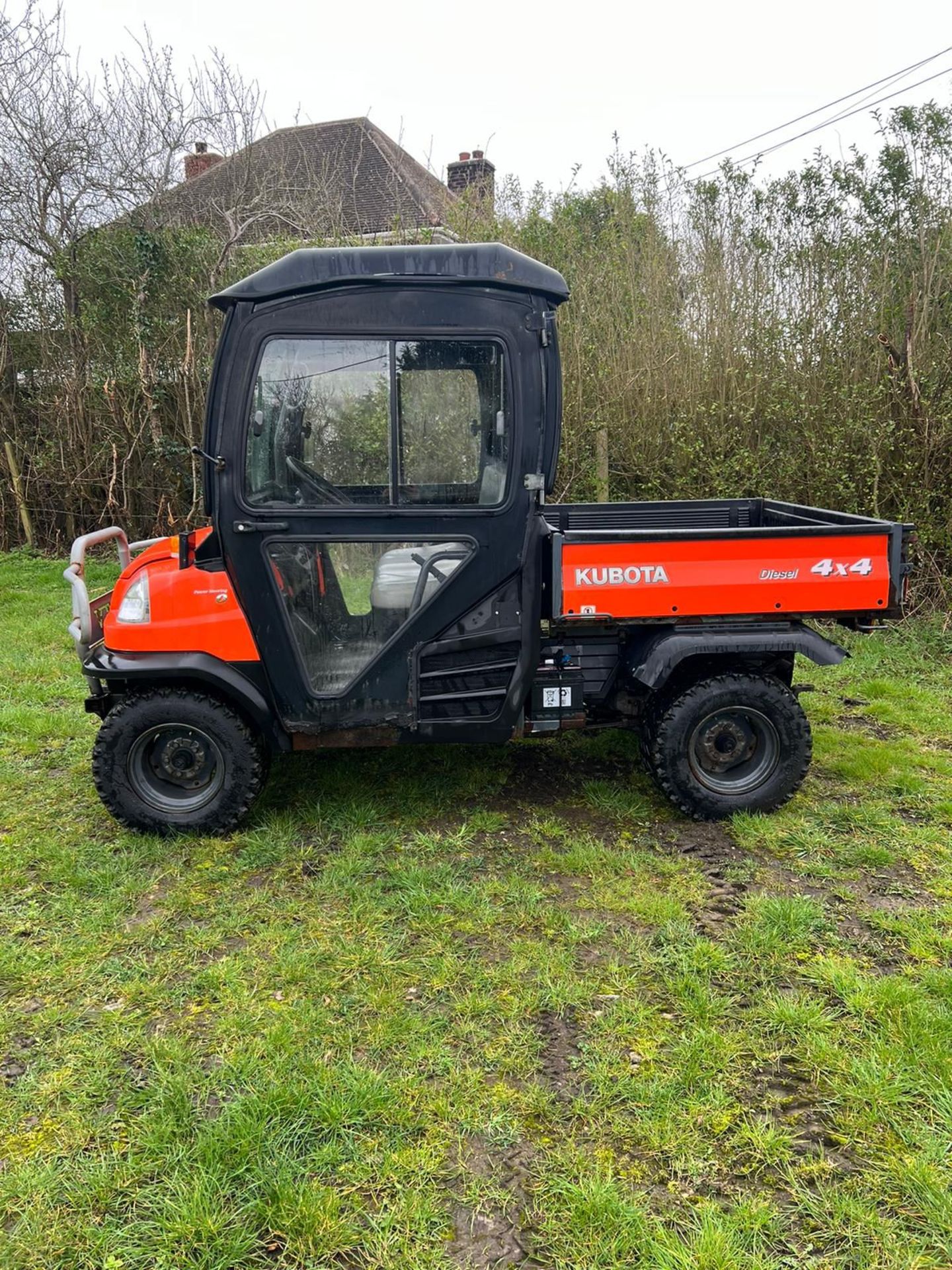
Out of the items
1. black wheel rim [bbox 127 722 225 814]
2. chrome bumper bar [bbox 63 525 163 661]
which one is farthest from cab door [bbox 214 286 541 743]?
chrome bumper bar [bbox 63 525 163 661]

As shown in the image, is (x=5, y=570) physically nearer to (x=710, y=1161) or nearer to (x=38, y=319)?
(x=38, y=319)

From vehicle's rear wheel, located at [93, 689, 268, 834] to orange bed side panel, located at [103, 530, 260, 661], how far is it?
21 centimetres

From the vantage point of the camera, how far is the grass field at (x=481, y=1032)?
1.88 m

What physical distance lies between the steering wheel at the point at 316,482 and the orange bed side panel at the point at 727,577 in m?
0.94

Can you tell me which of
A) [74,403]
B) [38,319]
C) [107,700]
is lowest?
[107,700]

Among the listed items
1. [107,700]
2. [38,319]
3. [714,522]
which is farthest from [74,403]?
[714,522]

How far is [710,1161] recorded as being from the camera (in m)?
2.03

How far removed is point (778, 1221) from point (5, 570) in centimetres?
1021

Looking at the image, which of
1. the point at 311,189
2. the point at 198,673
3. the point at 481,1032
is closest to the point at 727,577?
the point at 481,1032

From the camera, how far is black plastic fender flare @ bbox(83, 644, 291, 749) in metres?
3.40

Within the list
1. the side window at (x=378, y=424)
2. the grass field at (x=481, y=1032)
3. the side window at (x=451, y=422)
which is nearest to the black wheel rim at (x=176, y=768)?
the grass field at (x=481, y=1032)

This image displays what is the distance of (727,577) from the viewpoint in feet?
11.5

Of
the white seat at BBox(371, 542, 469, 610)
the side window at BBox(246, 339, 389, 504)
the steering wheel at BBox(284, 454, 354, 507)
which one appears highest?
the side window at BBox(246, 339, 389, 504)

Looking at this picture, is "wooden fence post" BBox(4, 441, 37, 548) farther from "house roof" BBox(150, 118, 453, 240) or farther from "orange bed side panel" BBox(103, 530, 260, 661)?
"orange bed side panel" BBox(103, 530, 260, 661)
